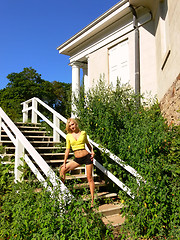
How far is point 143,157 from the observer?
3980 mm

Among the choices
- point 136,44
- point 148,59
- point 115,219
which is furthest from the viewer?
point 136,44

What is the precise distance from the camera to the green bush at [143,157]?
3291 mm

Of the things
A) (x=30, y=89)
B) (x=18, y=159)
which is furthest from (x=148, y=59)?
(x=30, y=89)

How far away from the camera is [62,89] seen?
113 feet

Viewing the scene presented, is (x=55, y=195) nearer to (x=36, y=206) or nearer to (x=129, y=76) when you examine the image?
(x=36, y=206)

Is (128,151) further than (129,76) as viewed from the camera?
No

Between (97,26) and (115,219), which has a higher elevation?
(97,26)

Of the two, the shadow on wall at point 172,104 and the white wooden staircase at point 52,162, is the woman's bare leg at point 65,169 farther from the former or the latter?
the shadow on wall at point 172,104

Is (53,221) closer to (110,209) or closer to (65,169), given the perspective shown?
(65,169)

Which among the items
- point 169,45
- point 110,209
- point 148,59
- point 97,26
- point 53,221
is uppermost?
point 97,26

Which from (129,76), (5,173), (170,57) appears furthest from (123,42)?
(5,173)

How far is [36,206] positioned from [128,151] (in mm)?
1958

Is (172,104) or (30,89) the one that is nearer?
(172,104)

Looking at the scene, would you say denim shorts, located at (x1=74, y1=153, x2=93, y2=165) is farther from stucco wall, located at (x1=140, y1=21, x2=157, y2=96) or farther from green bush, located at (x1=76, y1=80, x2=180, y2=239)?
stucco wall, located at (x1=140, y1=21, x2=157, y2=96)
